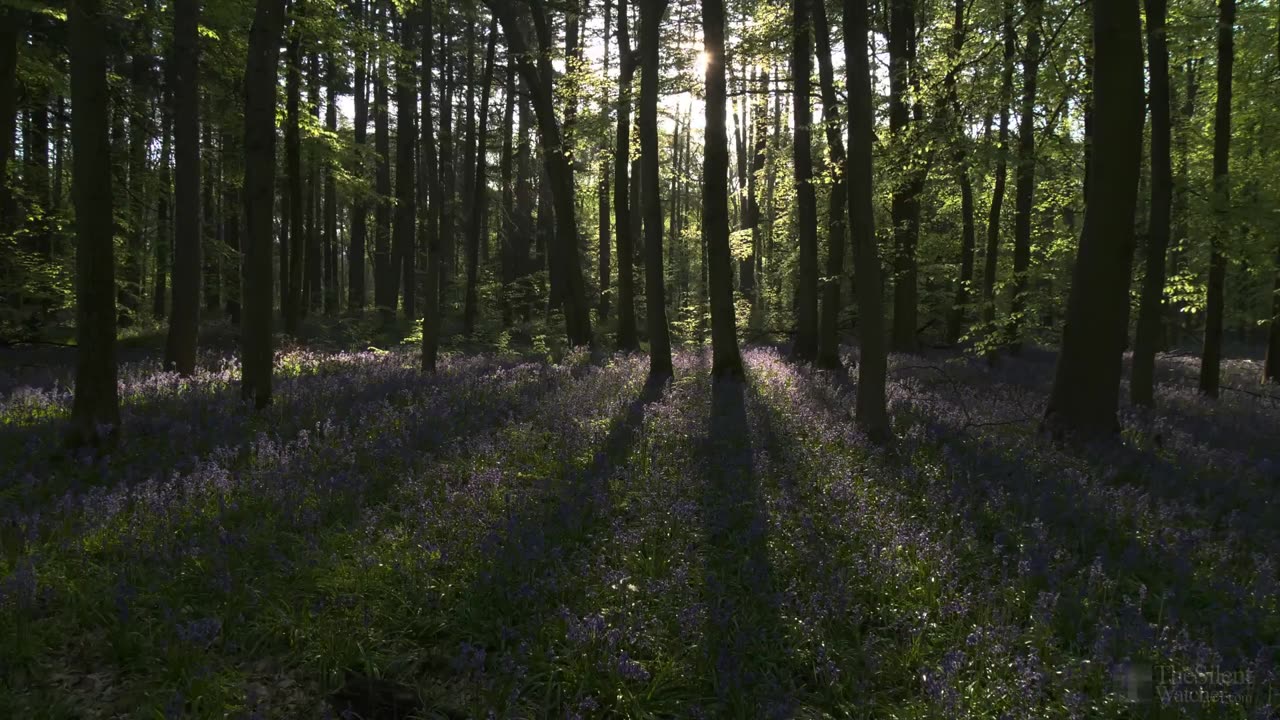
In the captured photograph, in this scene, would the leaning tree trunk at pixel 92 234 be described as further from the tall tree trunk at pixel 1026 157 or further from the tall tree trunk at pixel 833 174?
the tall tree trunk at pixel 833 174

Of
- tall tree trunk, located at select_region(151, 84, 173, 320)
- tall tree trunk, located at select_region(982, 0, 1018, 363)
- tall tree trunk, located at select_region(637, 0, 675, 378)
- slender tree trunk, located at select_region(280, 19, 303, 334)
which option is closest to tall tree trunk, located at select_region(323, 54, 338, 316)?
slender tree trunk, located at select_region(280, 19, 303, 334)

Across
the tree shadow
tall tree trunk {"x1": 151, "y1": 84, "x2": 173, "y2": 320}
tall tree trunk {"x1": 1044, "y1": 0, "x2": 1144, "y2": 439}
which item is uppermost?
tall tree trunk {"x1": 151, "y1": 84, "x2": 173, "y2": 320}

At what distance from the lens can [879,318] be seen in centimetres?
897

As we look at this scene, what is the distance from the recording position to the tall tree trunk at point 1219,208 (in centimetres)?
1391

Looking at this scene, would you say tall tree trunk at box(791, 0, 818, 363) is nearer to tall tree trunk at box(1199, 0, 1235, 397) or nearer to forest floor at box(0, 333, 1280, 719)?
tall tree trunk at box(1199, 0, 1235, 397)

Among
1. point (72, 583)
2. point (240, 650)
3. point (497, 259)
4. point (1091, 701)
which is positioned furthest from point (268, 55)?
point (497, 259)

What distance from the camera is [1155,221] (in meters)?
11.8

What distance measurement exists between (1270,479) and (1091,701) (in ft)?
20.4

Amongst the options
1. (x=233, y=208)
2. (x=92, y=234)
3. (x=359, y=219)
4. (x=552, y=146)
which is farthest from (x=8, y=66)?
(x=359, y=219)

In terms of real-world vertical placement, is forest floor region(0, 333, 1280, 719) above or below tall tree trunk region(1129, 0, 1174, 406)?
below

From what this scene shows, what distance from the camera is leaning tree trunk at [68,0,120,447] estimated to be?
6.80 metres

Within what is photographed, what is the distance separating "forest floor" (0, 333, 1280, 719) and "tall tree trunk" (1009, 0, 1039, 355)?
5584 mm

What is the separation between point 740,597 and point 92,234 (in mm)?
7382

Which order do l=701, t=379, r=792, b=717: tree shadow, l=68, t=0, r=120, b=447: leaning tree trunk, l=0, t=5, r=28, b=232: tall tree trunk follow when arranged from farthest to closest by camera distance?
l=0, t=5, r=28, b=232: tall tree trunk, l=68, t=0, r=120, b=447: leaning tree trunk, l=701, t=379, r=792, b=717: tree shadow
